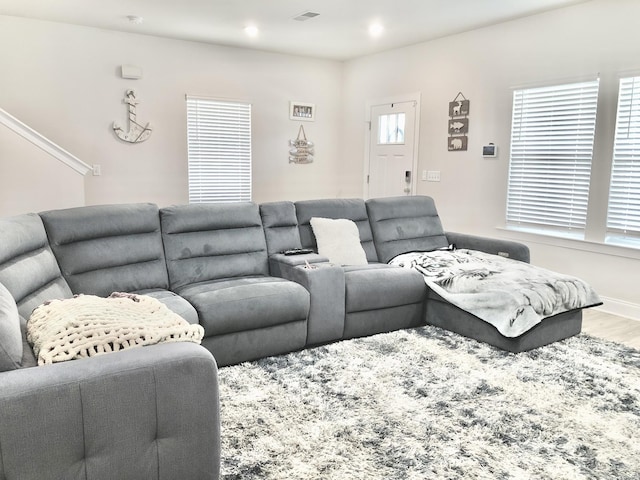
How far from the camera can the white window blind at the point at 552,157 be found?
4.61m

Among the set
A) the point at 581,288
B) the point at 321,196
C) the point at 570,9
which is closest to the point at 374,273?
the point at 581,288

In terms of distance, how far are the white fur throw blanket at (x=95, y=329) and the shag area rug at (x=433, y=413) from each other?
62 centimetres

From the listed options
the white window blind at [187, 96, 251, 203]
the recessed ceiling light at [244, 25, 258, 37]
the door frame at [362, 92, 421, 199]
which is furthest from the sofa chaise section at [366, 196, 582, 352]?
the white window blind at [187, 96, 251, 203]

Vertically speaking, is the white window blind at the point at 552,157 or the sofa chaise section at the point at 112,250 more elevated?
the white window blind at the point at 552,157

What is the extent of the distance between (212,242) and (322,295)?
0.88 meters

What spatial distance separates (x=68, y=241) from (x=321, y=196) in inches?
187

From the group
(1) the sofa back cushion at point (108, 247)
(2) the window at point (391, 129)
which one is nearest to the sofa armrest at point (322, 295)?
(1) the sofa back cushion at point (108, 247)

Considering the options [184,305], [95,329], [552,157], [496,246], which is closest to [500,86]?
[552,157]

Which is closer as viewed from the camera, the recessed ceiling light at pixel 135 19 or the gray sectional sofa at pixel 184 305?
the gray sectional sofa at pixel 184 305

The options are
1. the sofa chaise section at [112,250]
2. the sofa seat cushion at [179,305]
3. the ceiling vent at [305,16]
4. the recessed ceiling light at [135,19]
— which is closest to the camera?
the sofa seat cushion at [179,305]

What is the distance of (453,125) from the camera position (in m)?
5.80

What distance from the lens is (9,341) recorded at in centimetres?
167

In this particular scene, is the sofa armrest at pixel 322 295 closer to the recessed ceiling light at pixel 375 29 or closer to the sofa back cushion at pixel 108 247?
the sofa back cushion at pixel 108 247

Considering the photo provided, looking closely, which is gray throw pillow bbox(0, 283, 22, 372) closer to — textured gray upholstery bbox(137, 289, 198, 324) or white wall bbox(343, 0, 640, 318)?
textured gray upholstery bbox(137, 289, 198, 324)
